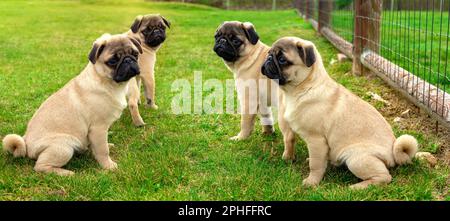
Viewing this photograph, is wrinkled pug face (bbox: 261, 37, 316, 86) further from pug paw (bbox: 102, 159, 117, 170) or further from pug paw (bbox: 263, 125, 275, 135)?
pug paw (bbox: 102, 159, 117, 170)

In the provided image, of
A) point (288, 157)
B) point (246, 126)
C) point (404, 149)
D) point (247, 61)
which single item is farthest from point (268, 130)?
point (404, 149)

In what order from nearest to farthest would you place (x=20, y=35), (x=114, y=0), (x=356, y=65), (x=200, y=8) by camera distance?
(x=356, y=65)
(x=20, y=35)
(x=114, y=0)
(x=200, y=8)

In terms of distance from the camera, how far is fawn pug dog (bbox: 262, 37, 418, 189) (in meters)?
4.31

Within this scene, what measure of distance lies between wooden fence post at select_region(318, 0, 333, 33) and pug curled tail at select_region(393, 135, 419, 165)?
32.9 feet

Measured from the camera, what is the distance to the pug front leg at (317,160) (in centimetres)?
437

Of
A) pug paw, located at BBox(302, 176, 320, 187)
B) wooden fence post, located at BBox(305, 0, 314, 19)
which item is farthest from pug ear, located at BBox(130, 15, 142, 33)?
wooden fence post, located at BBox(305, 0, 314, 19)

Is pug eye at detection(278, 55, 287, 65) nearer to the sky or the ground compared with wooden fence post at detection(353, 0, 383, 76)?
nearer to the sky

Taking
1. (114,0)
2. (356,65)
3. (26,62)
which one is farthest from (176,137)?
(114,0)

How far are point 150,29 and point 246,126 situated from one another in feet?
6.46

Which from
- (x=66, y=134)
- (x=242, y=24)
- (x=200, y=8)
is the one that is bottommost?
(x=200, y=8)

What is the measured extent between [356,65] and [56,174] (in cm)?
594

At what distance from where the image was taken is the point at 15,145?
4.70 metres

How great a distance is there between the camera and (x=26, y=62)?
1095 centimetres

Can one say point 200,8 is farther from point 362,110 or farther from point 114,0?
point 362,110
